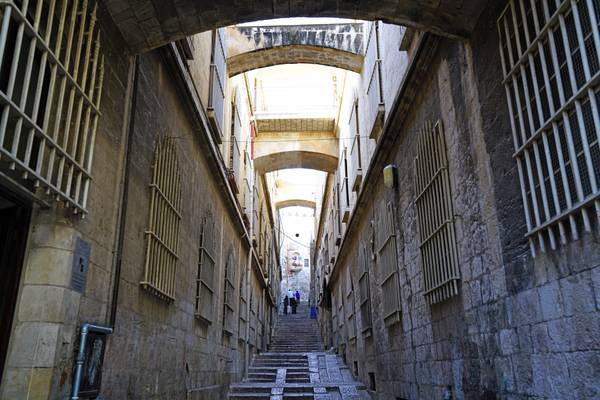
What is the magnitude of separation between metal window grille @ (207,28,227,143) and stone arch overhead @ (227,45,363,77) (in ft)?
3.56

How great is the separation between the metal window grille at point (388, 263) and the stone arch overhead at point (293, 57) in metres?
4.58

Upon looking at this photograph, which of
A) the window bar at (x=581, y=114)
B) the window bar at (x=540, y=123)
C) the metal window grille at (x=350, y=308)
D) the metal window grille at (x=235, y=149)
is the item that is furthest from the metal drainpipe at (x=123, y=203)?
the metal window grille at (x=350, y=308)

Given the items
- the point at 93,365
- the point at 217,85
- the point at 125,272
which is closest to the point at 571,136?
the point at 93,365

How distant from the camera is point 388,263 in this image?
364 inches

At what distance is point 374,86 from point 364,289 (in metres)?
4.73

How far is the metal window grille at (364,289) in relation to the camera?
11.4m

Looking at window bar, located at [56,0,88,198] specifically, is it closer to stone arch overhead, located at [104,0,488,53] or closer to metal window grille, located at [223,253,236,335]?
stone arch overhead, located at [104,0,488,53]

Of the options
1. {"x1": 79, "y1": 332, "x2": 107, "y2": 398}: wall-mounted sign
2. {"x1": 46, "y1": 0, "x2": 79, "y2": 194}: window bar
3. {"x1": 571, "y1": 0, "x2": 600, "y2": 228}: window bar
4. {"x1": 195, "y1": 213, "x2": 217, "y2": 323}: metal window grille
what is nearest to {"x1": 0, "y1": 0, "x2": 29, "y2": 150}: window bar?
{"x1": 46, "y1": 0, "x2": 79, "y2": 194}: window bar

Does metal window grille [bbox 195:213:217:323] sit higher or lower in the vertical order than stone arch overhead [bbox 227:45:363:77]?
lower

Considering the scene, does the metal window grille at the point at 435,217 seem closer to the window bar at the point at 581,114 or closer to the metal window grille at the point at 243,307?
the window bar at the point at 581,114

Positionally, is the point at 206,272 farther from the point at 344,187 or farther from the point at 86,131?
the point at 344,187

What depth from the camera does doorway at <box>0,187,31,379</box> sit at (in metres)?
3.58

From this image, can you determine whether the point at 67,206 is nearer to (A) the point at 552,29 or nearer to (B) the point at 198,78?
(A) the point at 552,29

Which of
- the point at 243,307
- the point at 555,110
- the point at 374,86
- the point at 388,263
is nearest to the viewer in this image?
the point at 555,110
